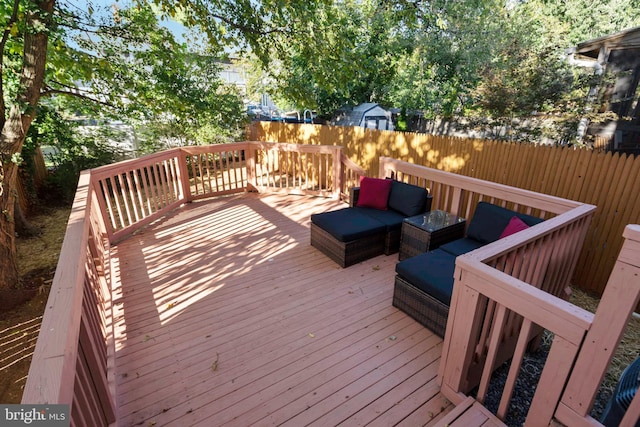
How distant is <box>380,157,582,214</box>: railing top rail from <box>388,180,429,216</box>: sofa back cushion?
274 millimetres

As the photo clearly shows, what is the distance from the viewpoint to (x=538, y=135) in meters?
7.04

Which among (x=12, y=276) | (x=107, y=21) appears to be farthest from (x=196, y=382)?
(x=107, y=21)

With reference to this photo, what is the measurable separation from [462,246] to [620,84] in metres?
8.54

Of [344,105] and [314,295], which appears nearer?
[314,295]

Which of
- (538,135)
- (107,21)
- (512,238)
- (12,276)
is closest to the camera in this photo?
(512,238)

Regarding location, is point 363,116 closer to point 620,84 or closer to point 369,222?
point 620,84

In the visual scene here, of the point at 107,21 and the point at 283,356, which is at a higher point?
the point at 107,21

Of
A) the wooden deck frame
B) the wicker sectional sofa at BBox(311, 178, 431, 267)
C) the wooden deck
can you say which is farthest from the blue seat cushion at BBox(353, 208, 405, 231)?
the wooden deck frame

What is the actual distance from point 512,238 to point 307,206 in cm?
398

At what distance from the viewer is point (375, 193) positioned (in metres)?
4.16

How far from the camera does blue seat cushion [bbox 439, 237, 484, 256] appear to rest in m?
2.97

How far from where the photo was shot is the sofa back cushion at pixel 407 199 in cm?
387

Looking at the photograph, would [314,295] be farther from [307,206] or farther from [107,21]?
[107,21]

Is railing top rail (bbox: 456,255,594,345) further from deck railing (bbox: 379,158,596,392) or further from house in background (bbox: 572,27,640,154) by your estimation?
house in background (bbox: 572,27,640,154)
